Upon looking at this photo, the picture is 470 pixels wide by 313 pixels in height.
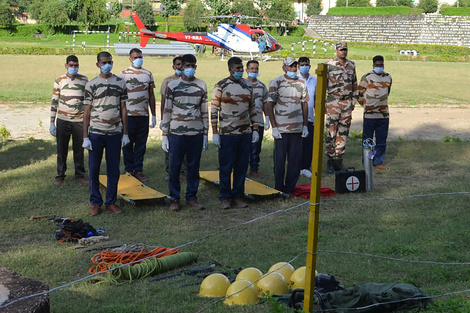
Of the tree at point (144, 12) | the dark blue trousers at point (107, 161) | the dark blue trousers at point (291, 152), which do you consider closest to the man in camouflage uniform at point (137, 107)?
the dark blue trousers at point (107, 161)

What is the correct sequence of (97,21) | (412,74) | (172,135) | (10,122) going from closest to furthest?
(172,135) → (10,122) → (412,74) → (97,21)

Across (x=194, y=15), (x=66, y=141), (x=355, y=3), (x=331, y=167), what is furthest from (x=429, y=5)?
(x=66, y=141)

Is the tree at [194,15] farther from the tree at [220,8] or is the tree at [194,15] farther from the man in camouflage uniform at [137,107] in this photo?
the man in camouflage uniform at [137,107]

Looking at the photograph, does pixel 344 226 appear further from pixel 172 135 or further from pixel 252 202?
pixel 172 135

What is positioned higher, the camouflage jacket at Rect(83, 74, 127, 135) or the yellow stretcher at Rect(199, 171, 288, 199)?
the camouflage jacket at Rect(83, 74, 127, 135)

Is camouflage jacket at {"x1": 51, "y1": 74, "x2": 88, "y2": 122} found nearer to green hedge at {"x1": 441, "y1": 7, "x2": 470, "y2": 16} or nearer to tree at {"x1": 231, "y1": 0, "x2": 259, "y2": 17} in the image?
tree at {"x1": 231, "y1": 0, "x2": 259, "y2": 17}

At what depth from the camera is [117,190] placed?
9344 mm

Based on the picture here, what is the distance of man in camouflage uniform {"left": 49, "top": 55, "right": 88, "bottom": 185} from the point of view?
10094 millimetres

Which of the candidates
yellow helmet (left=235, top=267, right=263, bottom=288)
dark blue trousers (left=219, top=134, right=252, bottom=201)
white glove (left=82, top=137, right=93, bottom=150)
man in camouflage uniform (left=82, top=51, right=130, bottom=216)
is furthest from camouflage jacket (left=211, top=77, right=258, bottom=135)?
yellow helmet (left=235, top=267, right=263, bottom=288)

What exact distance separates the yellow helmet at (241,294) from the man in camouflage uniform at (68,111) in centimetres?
559

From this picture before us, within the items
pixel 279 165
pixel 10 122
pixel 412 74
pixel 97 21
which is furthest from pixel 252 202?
pixel 97 21

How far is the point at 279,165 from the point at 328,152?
193 centimetres

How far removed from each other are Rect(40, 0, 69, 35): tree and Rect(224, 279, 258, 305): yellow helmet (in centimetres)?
7594

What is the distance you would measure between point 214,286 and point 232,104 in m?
3.88
